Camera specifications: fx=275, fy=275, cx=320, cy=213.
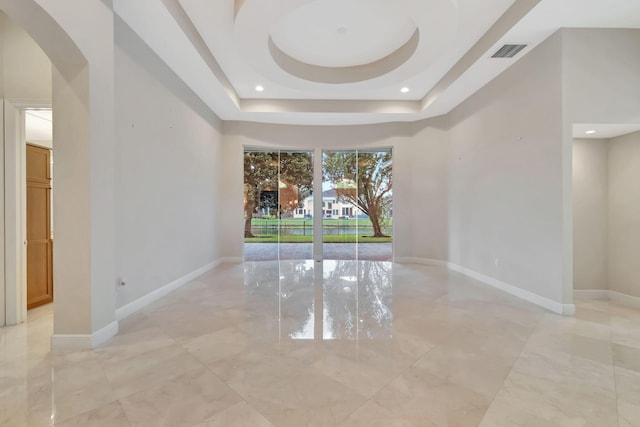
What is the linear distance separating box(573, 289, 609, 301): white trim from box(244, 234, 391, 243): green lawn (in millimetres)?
4099

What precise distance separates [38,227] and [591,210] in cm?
810

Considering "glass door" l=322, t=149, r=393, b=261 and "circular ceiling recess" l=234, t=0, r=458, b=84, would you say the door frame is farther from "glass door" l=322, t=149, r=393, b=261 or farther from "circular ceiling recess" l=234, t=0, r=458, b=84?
"glass door" l=322, t=149, r=393, b=261

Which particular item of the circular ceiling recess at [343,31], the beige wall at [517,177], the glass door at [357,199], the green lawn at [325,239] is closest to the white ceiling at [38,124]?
the circular ceiling recess at [343,31]

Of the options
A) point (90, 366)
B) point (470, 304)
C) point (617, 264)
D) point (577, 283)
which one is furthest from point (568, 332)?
point (90, 366)

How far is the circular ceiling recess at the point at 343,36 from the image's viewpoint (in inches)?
128

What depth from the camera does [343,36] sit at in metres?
4.21

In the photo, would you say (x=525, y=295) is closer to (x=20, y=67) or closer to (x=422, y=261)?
(x=422, y=261)

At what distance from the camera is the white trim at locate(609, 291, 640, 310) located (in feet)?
12.8

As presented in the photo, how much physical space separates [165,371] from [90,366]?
0.68 m

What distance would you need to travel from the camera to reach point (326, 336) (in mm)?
2971

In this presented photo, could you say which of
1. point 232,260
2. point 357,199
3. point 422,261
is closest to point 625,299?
point 422,261

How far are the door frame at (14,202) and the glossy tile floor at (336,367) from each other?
0.34 metres

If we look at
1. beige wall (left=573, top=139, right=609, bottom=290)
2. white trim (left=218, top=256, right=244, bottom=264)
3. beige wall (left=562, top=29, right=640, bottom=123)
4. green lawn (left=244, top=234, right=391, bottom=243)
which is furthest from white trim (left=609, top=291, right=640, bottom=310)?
white trim (left=218, top=256, right=244, bottom=264)

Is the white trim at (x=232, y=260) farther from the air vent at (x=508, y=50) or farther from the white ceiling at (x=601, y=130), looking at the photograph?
the white ceiling at (x=601, y=130)
